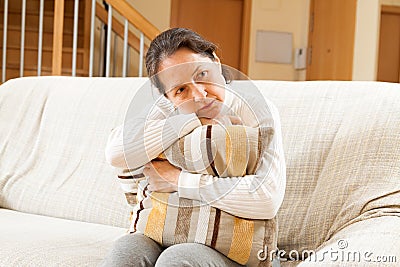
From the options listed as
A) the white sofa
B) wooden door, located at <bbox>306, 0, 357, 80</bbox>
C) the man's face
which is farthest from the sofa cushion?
wooden door, located at <bbox>306, 0, 357, 80</bbox>

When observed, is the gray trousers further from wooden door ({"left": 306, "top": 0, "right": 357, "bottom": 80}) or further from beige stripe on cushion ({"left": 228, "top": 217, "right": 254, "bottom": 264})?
wooden door ({"left": 306, "top": 0, "right": 357, "bottom": 80})

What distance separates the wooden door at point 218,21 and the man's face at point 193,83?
13.9 feet

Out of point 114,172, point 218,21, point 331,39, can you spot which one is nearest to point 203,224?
point 114,172

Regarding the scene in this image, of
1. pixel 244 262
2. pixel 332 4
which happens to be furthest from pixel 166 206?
pixel 332 4

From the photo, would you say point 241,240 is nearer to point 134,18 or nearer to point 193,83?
point 193,83

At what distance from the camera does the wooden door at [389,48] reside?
5234 millimetres

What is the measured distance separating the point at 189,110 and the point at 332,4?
3.64m

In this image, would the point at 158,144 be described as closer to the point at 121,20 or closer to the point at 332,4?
the point at 332,4

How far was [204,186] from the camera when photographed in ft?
5.09

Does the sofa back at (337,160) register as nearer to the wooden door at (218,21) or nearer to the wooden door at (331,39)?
the wooden door at (331,39)

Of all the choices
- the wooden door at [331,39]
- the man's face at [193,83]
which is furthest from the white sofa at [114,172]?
the wooden door at [331,39]

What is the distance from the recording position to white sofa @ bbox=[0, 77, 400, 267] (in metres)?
1.71

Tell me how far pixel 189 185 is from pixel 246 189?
0.13 metres

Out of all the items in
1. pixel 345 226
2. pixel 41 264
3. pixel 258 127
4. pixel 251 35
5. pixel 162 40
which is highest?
pixel 251 35
